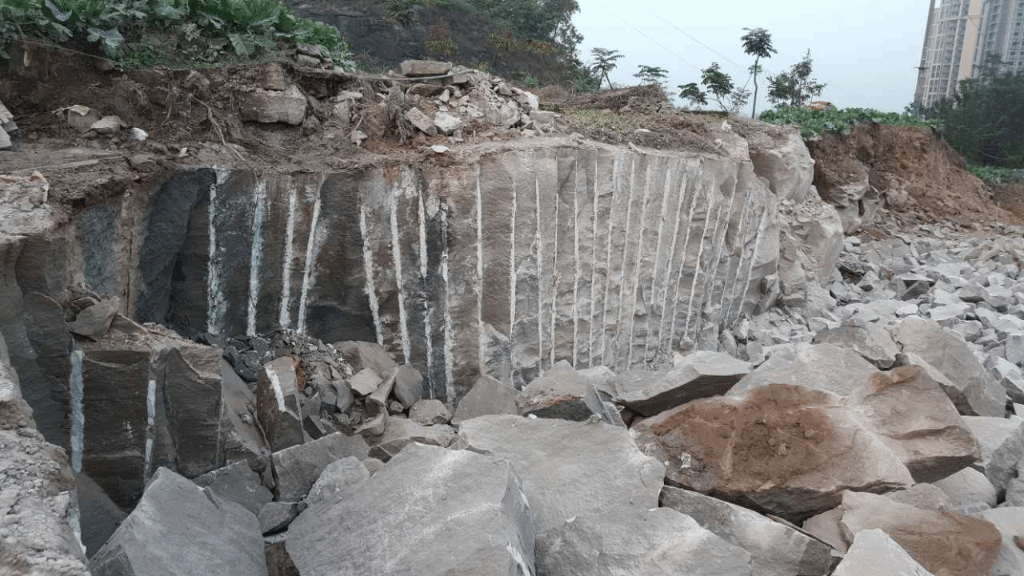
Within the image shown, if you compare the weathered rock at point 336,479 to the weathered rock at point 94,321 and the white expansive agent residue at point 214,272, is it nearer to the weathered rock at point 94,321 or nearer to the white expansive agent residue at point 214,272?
the weathered rock at point 94,321

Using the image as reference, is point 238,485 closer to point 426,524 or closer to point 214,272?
point 426,524

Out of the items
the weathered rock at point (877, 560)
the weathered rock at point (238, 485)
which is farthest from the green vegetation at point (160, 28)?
the weathered rock at point (877, 560)

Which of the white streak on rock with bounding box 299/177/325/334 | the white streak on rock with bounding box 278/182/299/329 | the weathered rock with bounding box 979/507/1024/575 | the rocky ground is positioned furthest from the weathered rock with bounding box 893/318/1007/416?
the white streak on rock with bounding box 278/182/299/329

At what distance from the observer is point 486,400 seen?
545 cm

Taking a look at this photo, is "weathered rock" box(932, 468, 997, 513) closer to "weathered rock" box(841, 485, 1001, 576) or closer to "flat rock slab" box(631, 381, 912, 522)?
"flat rock slab" box(631, 381, 912, 522)

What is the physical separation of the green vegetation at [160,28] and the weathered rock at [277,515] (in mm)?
4674

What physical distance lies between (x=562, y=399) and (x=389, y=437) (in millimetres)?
1195

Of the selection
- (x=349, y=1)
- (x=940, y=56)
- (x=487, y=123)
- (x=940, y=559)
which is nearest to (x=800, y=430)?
(x=940, y=559)

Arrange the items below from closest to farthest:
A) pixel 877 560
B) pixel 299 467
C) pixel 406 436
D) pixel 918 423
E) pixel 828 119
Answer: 1. pixel 877 560
2. pixel 299 467
3. pixel 918 423
4. pixel 406 436
5. pixel 828 119

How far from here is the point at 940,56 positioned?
26.2 metres

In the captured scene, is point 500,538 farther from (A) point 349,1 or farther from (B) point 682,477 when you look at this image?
(A) point 349,1

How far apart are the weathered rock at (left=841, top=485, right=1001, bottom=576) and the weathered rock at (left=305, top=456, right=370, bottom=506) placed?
2.34 metres

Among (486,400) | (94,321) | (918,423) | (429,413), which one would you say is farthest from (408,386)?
(918,423)

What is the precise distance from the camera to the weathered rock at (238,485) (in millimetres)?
3754
